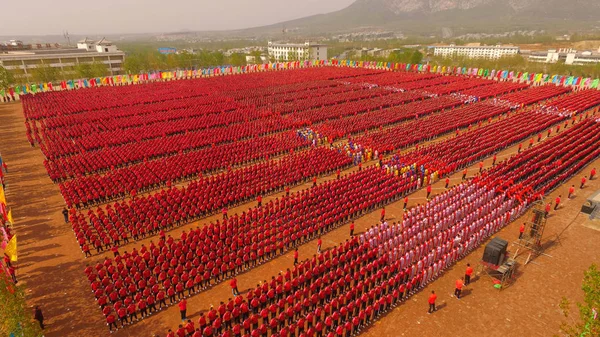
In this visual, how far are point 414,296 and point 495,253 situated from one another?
4.53 metres

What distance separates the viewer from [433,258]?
16609 mm

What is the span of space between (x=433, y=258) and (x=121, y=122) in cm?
3884

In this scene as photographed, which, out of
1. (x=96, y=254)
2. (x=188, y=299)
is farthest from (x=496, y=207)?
(x=96, y=254)

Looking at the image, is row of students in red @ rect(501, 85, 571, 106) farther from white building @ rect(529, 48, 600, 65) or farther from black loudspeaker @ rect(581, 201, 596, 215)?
white building @ rect(529, 48, 600, 65)

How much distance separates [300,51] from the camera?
130m

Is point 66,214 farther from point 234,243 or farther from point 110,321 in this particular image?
point 234,243

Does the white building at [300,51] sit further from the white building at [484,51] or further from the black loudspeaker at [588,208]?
the black loudspeaker at [588,208]

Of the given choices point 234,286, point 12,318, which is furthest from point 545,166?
point 12,318

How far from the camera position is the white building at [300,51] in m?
123

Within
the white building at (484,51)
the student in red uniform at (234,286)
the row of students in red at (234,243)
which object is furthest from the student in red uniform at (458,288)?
the white building at (484,51)

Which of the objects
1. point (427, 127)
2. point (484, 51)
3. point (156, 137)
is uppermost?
point (484, 51)

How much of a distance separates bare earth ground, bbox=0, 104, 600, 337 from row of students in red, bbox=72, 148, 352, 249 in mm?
933

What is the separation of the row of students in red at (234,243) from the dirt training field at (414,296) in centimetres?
68

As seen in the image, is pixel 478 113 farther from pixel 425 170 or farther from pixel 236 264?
pixel 236 264
